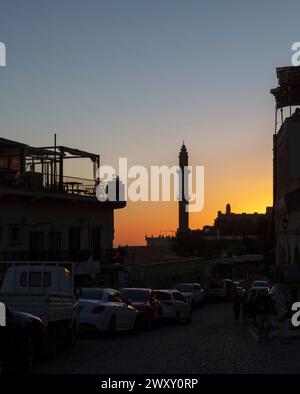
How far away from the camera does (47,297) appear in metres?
19.5

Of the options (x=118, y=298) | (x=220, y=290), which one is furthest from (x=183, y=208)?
(x=118, y=298)

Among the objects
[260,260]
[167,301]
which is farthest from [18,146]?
[260,260]

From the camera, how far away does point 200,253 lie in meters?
130

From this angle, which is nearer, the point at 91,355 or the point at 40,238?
the point at 91,355

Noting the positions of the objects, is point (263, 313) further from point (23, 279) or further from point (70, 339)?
point (23, 279)

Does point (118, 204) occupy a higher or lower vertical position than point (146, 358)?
higher

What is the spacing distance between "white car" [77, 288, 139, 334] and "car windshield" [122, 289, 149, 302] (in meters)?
3.41

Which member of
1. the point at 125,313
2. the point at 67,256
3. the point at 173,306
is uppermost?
the point at 67,256

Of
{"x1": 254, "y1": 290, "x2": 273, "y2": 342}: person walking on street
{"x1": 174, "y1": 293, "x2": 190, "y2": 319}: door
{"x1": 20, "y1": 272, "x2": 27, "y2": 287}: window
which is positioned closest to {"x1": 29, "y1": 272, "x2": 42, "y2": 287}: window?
{"x1": 20, "y1": 272, "x2": 27, "y2": 287}: window

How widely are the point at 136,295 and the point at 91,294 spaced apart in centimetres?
544
